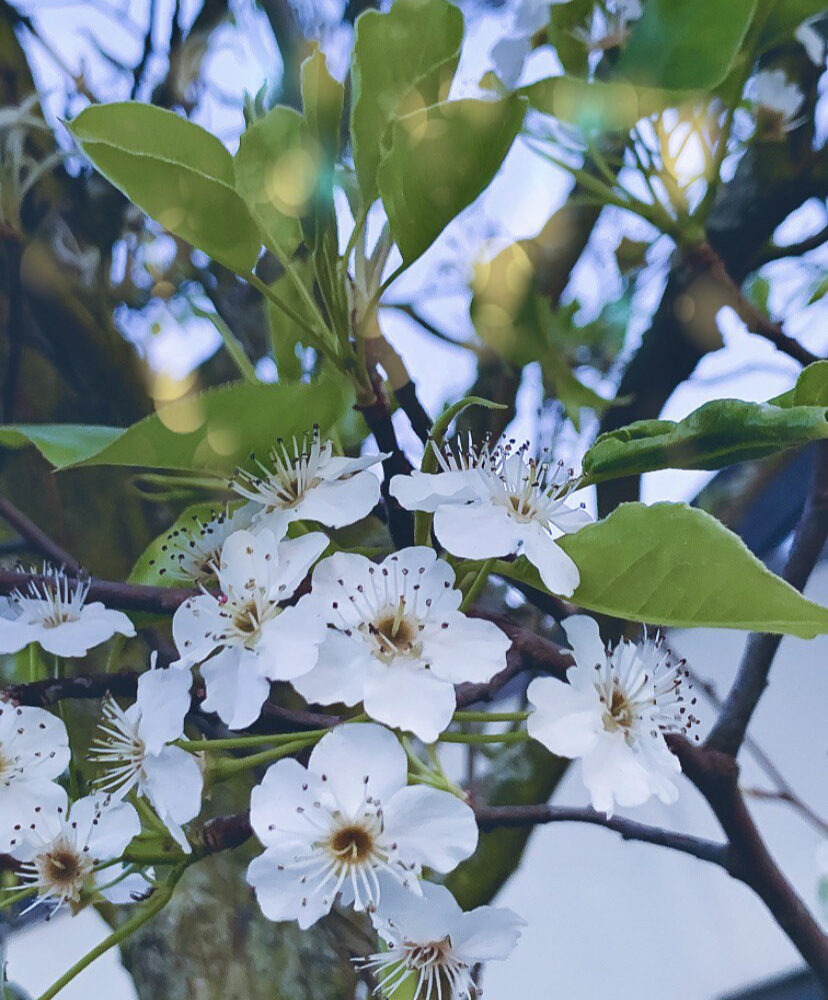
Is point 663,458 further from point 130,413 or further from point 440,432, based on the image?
point 130,413

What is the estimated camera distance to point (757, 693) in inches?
21.8

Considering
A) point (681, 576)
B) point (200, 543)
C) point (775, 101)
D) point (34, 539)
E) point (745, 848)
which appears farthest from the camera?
point (775, 101)

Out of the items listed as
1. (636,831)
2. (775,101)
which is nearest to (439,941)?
(636,831)

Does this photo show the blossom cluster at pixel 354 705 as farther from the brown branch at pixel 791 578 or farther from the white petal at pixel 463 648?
the brown branch at pixel 791 578

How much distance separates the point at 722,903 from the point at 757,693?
1.23 meters

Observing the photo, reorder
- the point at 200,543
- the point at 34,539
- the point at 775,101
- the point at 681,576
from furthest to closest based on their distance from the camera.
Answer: the point at 775,101 < the point at 34,539 < the point at 200,543 < the point at 681,576

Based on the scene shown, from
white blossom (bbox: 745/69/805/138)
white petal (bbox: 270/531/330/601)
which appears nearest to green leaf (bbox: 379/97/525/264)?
white petal (bbox: 270/531/330/601)

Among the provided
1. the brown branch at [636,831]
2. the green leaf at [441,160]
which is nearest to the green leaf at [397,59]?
the green leaf at [441,160]

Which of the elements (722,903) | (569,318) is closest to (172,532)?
(569,318)

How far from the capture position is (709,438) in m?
0.28

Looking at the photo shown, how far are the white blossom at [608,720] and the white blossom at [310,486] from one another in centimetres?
9

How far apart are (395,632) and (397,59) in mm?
203

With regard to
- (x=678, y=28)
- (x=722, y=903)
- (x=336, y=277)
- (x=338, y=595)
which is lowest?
(x=722, y=903)

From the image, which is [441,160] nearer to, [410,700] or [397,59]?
[397,59]
